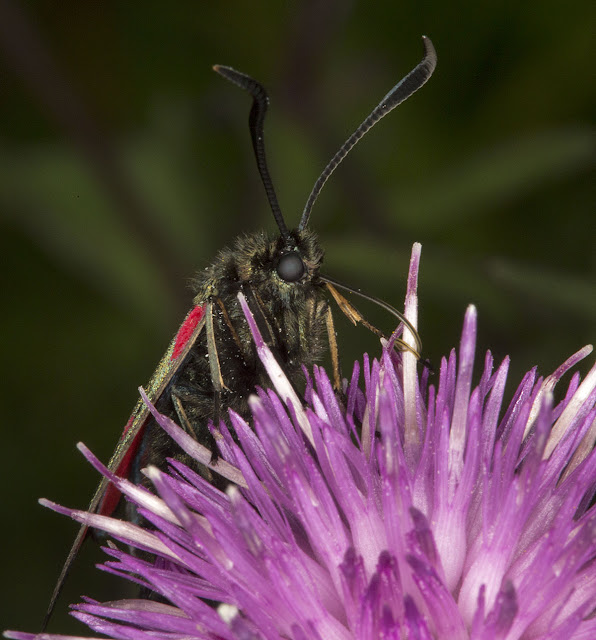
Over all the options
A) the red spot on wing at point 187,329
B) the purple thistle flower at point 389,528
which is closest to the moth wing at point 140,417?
the red spot on wing at point 187,329

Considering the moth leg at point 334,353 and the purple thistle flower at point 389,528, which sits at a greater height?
the moth leg at point 334,353

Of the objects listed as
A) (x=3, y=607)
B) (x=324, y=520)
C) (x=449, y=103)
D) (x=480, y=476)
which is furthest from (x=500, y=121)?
(x=3, y=607)

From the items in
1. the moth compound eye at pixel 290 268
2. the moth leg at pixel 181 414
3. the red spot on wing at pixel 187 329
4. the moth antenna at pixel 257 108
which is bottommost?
the moth leg at pixel 181 414

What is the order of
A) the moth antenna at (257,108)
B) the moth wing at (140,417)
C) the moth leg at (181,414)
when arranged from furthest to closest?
the moth leg at (181,414) → the moth wing at (140,417) → the moth antenna at (257,108)

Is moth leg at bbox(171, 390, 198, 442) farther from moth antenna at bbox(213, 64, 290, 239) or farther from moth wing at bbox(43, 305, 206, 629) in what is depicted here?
moth antenna at bbox(213, 64, 290, 239)

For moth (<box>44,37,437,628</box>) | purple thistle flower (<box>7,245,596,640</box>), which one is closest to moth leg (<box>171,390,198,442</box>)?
moth (<box>44,37,437,628</box>)

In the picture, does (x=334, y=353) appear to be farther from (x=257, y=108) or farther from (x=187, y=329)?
(x=257, y=108)

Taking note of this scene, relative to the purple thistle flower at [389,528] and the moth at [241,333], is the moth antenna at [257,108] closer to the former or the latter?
the moth at [241,333]

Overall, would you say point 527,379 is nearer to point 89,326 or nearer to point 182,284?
point 182,284
